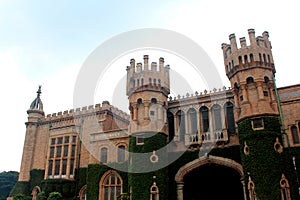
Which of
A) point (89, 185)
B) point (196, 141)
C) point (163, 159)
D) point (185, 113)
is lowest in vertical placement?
point (89, 185)

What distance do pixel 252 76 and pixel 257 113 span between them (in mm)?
3447

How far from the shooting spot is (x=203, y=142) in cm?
2633

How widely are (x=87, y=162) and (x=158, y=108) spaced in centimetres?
1232

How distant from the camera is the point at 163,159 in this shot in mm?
26438

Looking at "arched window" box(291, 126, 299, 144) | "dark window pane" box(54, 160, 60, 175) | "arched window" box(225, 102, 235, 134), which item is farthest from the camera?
"dark window pane" box(54, 160, 60, 175)

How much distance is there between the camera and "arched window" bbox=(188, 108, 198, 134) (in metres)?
27.9

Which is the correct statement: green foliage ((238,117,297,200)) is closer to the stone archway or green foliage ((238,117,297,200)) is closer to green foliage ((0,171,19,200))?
the stone archway

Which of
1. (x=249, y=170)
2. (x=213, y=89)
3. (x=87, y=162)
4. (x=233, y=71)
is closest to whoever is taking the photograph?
(x=249, y=170)

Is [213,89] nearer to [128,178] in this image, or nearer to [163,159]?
[163,159]

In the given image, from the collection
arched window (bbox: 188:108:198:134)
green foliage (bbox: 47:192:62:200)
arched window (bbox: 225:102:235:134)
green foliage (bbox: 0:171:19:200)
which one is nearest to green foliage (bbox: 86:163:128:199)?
green foliage (bbox: 47:192:62:200)

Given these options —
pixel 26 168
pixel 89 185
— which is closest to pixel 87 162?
pixel 89 185

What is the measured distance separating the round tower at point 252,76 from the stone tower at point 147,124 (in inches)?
281

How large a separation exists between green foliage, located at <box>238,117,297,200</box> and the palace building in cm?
7

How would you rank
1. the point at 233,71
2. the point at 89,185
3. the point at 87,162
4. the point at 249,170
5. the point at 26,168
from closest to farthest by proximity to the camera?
1. the point at 249,170
2. the point at 233,71
3. the point at 89,185
4. the point at 87,162
5. the point at 26,168
